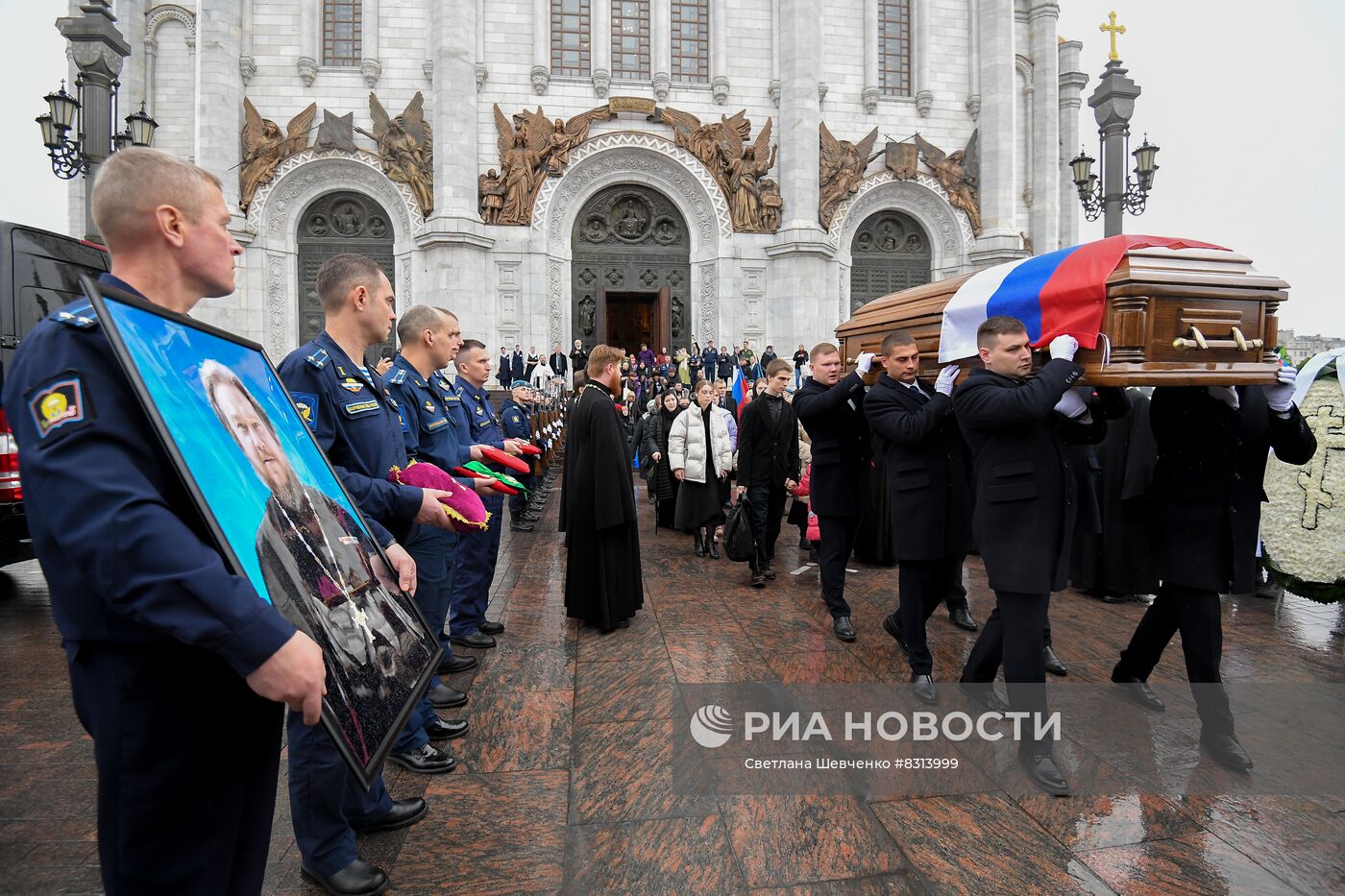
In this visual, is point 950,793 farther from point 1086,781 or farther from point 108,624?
point 108,624

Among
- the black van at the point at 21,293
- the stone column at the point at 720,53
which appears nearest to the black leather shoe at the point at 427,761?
the black van at the point at 21,293

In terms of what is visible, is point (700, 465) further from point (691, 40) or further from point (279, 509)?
point (691, 40)

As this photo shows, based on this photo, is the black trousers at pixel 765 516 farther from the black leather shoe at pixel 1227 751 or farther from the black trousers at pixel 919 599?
the black leather shoe at pixel 1227 751

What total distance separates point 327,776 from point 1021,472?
9.40 feet

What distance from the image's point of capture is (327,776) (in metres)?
2.19

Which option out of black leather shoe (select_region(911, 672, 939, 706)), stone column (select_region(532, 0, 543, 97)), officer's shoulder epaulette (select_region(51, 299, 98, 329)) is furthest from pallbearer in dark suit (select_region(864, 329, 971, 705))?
stone column (select_region(532, 0, 543, 97))

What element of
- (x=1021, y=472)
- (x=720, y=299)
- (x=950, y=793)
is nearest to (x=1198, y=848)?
(x=950, y=793)

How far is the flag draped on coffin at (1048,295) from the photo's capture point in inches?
125

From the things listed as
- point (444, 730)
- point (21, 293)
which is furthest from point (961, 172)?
point (444, 730)

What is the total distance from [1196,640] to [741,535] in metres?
3.41

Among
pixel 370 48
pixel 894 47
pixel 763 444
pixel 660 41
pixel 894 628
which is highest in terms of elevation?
pixel 894 47

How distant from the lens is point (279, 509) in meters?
1.53

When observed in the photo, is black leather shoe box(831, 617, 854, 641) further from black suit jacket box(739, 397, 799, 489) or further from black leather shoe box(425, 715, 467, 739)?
black leather shoe box(425, 715, 467, 739)

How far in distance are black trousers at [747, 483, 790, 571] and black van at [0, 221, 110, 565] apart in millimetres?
5637
